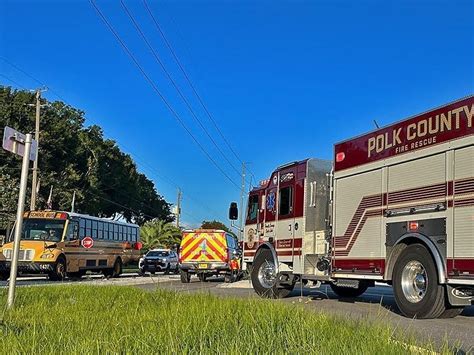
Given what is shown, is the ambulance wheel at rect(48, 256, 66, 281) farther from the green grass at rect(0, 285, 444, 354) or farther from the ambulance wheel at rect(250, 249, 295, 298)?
the green grass at rect(0, 285, 444, 354)

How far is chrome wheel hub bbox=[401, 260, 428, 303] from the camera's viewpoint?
9.73 meters

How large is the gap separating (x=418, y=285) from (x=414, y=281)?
113 millimetres

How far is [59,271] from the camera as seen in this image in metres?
24.1

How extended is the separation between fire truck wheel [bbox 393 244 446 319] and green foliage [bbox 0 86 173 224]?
36811 millimetres

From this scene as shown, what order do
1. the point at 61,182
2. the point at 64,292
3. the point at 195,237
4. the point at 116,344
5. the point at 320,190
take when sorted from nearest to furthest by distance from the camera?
the point at 116,344 < the point at 64,292 < the point at 320,190 < the point at 195,237 < the point at 61,182

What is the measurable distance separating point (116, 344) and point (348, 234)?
7.63 metres

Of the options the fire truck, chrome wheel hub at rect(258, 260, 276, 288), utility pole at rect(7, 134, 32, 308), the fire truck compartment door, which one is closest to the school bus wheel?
chrome wheel hub at rect(258, 260, 276, 288)

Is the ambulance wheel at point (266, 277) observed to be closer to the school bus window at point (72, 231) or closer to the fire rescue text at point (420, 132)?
the fire rescue text at point (420, 132)

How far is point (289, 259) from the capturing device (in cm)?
1367

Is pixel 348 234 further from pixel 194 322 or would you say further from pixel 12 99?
pixel 12 99

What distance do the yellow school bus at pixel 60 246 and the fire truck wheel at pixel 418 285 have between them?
16.8m

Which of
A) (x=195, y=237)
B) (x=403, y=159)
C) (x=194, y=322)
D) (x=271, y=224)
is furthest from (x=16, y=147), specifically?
(x=195, y=237)

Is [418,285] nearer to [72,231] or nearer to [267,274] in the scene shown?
[267,274]

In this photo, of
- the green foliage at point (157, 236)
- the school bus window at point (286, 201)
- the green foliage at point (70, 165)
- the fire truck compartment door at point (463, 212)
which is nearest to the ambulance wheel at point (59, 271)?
the school bus window at point (286, 201)
